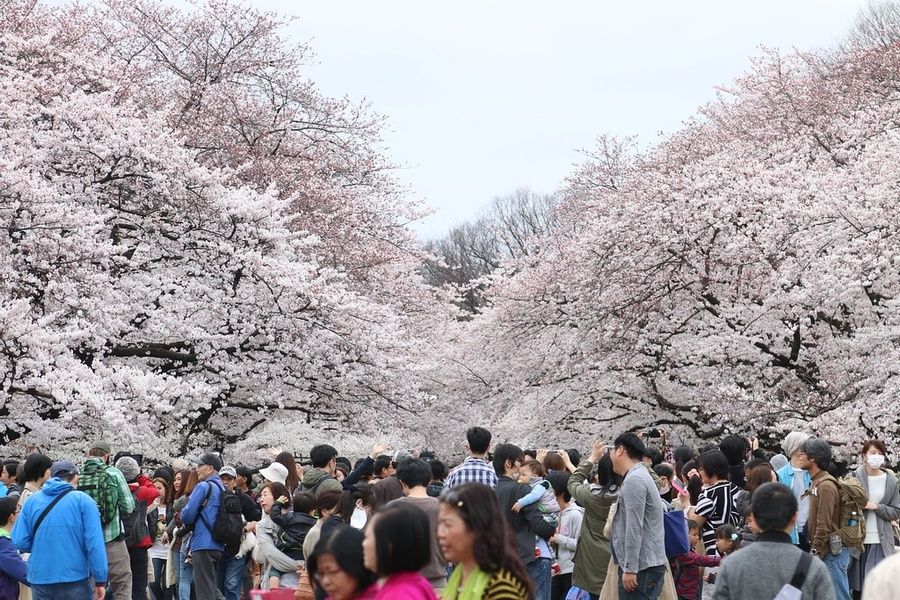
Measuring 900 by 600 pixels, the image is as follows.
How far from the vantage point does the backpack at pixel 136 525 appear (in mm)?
10008

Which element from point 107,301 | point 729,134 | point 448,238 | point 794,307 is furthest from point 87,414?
point 448,238

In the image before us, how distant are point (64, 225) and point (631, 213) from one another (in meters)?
10.4

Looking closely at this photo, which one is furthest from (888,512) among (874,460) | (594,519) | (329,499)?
(329,499)

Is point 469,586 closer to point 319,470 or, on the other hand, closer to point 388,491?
point 388,491

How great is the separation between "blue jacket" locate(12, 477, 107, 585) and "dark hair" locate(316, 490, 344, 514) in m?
1.60

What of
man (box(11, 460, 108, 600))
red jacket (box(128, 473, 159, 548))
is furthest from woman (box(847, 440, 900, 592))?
red jacket (box(128, 473, 159, 548))

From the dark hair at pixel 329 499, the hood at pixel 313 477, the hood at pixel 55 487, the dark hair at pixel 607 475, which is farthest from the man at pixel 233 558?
the dark hair at pixel 607 475

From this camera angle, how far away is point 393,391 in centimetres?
2178

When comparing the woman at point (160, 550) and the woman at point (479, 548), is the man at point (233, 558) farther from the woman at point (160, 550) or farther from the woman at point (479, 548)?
the woman at point (479, 548)

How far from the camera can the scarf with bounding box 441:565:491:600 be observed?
12.8 feet

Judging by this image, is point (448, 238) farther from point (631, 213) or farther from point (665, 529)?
point (665, 529)

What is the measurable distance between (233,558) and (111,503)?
1.28 metres

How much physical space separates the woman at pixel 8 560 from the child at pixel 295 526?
1.72 meters

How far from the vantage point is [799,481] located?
8.66 meters
